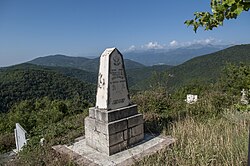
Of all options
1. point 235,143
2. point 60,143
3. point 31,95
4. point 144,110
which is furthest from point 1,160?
point 31,95

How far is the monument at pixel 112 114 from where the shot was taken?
4.86m

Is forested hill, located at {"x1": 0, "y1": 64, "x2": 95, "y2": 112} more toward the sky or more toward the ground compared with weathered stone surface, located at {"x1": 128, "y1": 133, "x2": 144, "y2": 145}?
more toward the ground

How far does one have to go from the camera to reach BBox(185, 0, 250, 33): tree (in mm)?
1111

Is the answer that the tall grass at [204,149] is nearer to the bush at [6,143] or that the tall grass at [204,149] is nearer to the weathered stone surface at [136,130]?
the weathered stone surface at [136,130]

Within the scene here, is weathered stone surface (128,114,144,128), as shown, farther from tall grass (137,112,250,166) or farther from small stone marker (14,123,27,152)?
small stone marker (14,123,27,152)

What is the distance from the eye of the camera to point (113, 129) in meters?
4.83

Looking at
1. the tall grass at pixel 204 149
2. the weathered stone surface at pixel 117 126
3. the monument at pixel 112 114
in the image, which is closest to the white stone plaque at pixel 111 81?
the monument at pixel 112 114

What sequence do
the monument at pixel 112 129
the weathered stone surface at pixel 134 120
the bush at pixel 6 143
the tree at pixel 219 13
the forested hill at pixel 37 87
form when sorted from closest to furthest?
1. the tree at pixel 219 13
2. the monument at pixel 112 129
3. the weathered stone surface at pixel 134 120
4. the bush at pixel 6 143
5. the forested hill at pixel 37 87

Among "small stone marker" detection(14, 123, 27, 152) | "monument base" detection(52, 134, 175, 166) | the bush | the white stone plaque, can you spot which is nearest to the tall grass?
"monument base" detection(52, 134, 175, 166)

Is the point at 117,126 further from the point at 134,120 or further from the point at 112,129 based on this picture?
the point at 134,120

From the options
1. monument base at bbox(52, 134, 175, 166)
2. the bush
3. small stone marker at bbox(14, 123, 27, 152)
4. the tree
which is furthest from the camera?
the bush

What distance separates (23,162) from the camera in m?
4.75

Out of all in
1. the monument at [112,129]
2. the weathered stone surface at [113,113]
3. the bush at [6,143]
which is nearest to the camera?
the monument at [112,129]

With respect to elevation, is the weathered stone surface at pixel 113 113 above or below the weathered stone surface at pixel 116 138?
above
